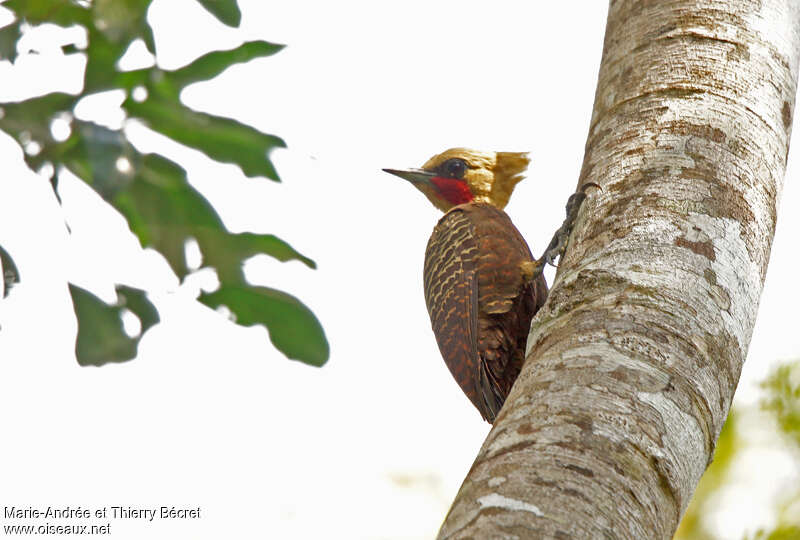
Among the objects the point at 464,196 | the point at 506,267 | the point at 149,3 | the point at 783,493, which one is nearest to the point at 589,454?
the point at 149,3

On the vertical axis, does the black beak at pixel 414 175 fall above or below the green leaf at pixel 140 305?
above

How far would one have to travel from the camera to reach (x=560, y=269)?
1.90 m

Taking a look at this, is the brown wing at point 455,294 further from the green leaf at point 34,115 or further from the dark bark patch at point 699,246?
the green leaf at point 34,115

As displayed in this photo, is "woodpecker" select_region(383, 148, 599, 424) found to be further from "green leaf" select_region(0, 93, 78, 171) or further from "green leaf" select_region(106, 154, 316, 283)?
"green leaf" select_region(0, 93, 78, 171)

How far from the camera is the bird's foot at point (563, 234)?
2.12 metres

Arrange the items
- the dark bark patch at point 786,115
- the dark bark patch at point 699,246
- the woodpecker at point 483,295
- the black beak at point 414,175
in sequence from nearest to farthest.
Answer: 1. the dark bark patch at point 699,246
2. the dark bark patch at point 786,115
3. the woodpecker at point 483,295
4. the black beak at point 414,175

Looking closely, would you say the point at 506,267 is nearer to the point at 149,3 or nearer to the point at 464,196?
the point at 464,196

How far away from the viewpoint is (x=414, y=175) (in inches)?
179

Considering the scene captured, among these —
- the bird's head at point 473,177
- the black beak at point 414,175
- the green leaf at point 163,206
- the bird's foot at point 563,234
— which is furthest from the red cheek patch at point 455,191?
the green leaf at point 163,206

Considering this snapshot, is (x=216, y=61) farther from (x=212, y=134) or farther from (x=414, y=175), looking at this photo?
Result: (x=414, y=175)

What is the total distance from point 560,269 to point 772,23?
2.83ft

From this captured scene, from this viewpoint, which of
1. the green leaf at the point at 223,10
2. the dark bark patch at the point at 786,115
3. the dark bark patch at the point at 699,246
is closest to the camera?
the green leaf at the point at 223,10

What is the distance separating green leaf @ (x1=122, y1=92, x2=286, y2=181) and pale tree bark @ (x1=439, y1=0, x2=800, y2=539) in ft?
1.95

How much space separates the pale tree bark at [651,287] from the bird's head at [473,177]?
202cm
